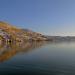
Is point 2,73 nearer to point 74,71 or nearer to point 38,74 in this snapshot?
point 38,74

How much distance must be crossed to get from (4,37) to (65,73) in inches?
5407

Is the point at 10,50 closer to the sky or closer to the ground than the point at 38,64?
closer to the ground

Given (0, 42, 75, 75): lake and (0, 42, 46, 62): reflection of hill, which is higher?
(0, 42, 75, 75): lake

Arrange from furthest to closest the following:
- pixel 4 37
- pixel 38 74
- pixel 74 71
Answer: pixel 4 37, pixel 74 71, pixel 38 74

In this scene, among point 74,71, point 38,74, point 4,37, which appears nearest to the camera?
point 38,74

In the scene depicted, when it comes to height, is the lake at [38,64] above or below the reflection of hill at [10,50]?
above

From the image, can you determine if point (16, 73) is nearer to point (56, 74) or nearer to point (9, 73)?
point (9, 73)

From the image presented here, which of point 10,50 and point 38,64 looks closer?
point 38,64

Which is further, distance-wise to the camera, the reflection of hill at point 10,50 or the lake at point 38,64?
the reflection of hill at point 10,50

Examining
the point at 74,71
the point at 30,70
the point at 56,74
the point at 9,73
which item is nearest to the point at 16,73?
the point at 9,73

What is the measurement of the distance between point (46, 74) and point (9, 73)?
467 cm

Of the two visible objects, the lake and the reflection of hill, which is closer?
the lake

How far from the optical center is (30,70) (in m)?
27.5

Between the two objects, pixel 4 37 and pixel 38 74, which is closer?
pixel 38 74
